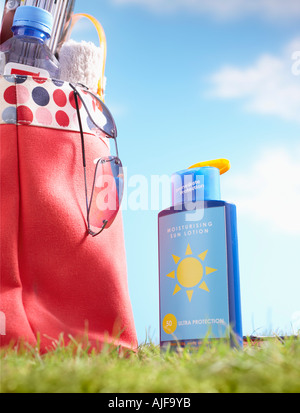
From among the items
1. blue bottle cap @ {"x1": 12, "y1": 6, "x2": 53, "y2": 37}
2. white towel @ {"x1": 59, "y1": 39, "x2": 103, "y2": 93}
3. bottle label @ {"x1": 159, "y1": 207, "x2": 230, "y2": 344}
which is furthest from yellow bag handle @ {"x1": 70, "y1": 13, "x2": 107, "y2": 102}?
bottle label @ {"x1": 159, "y1": 207, "x2": 230, "y2": 344}

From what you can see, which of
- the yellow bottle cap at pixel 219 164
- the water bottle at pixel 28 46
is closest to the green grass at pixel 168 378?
the yellow bottle cap at pixel 219 164

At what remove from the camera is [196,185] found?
2.43 ft

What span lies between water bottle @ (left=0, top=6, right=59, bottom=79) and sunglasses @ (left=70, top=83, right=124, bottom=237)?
0.08 metres

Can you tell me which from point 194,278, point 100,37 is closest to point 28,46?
point 100,37

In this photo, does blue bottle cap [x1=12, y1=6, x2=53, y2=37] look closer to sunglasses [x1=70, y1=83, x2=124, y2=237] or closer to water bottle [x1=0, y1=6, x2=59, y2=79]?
water bottle [x1=0, y1=6, x2=59, y2=79]

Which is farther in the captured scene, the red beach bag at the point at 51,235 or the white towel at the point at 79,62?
the white towel at the point at 79,62

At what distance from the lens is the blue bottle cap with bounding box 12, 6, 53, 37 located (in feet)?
2.54

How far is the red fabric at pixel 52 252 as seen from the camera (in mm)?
681

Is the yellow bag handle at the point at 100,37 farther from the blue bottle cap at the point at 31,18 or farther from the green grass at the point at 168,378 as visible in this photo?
the green grass at the point at 168,378

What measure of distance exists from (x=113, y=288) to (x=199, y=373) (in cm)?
36

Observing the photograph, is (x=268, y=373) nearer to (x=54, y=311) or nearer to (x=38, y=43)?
(x=54, y=311)

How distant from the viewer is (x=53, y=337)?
67cm

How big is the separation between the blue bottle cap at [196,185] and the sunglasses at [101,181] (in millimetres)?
90
